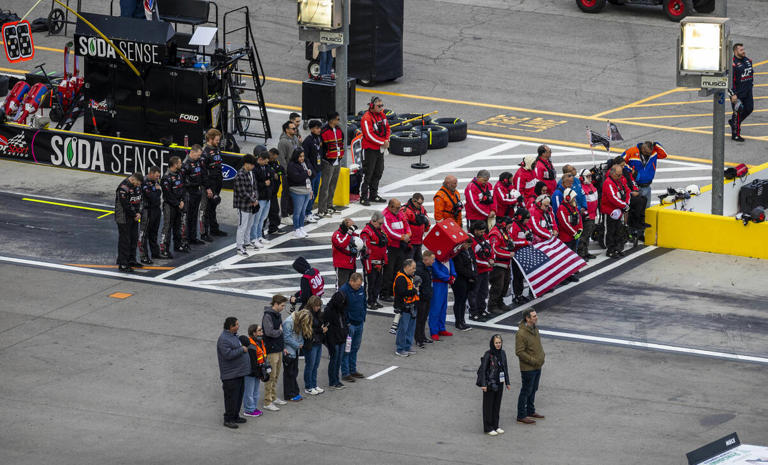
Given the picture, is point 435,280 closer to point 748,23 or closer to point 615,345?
point 615,345

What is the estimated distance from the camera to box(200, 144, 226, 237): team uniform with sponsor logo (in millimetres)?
25109

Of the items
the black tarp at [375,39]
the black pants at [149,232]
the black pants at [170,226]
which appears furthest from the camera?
the black tarp at [375,39]

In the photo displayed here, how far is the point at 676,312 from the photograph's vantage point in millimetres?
22844

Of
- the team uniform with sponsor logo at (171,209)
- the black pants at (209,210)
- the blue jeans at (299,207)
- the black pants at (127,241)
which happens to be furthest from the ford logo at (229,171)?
the black pants at (127,241)

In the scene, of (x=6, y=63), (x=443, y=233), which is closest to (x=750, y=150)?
(x=443, y=233)

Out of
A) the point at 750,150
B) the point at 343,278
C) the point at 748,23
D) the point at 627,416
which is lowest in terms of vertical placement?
the point at 627,416

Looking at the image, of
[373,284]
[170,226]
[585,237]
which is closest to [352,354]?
[373,284]

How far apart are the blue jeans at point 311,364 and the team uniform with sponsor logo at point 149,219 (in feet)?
19.6

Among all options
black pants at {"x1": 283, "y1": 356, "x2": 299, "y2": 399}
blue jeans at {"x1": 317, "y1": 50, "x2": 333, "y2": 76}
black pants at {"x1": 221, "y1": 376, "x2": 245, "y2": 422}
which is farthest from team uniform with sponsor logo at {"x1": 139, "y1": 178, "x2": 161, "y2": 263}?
blue jeans at {"x1": 317, "y1": 50, "x2": 333, "y2": 76}

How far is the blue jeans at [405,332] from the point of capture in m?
20.5

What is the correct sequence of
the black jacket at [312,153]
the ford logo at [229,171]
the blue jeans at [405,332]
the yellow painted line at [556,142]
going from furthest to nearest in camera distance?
the yellow painted line at [556,142] < the ford logo at [229,171] < the black jacket at [312,153] < the blue jeans at [405,332]

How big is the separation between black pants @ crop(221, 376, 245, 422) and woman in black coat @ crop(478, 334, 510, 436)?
10.1 ft

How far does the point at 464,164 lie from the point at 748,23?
15479 mm

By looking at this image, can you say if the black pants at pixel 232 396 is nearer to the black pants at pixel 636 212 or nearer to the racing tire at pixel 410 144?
the black pants at pixel 636 212
